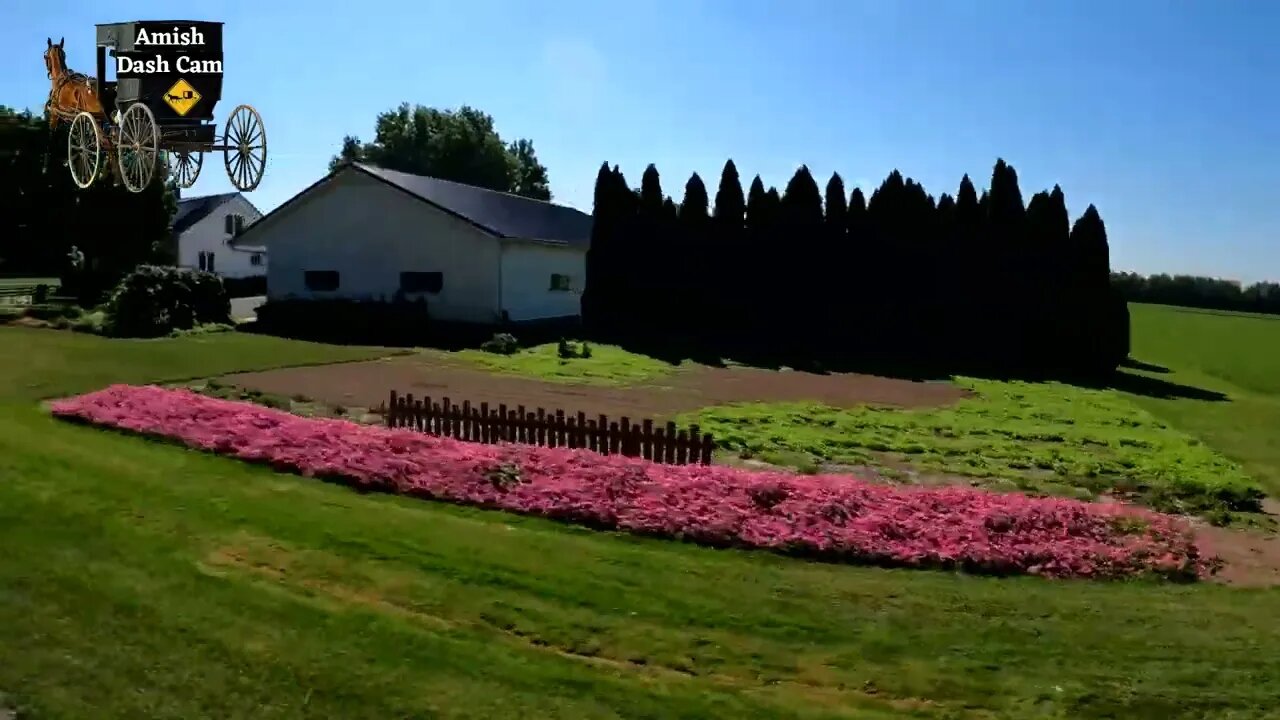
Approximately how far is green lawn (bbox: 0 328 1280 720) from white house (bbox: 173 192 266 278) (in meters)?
52.1

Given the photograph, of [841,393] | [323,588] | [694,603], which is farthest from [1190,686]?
[841,393]

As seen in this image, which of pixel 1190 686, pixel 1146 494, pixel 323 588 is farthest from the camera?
pixel 1146 494

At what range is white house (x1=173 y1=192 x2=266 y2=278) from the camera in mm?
56375

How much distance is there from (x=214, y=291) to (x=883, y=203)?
23.6 metres

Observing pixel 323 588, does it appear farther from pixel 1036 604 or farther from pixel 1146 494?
pixel 1146 494

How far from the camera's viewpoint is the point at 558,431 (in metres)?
12.5

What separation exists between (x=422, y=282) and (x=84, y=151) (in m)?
24.7

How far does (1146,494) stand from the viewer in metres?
12.1

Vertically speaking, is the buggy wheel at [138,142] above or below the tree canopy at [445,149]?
below

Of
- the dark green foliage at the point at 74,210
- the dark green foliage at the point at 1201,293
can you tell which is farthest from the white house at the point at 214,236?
the dark green foliage at the point at 1201,293

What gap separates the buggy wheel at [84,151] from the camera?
10.4 meters

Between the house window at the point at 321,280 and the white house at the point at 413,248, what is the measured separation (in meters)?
0.04

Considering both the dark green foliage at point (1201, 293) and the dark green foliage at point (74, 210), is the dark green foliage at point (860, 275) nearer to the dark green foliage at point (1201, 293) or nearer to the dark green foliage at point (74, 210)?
the dark green foliage at point (74, 210)

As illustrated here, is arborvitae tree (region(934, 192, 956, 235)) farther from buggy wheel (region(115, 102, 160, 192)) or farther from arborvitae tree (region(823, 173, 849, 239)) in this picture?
buggy wheel (region(115, 102, 160, 192))
